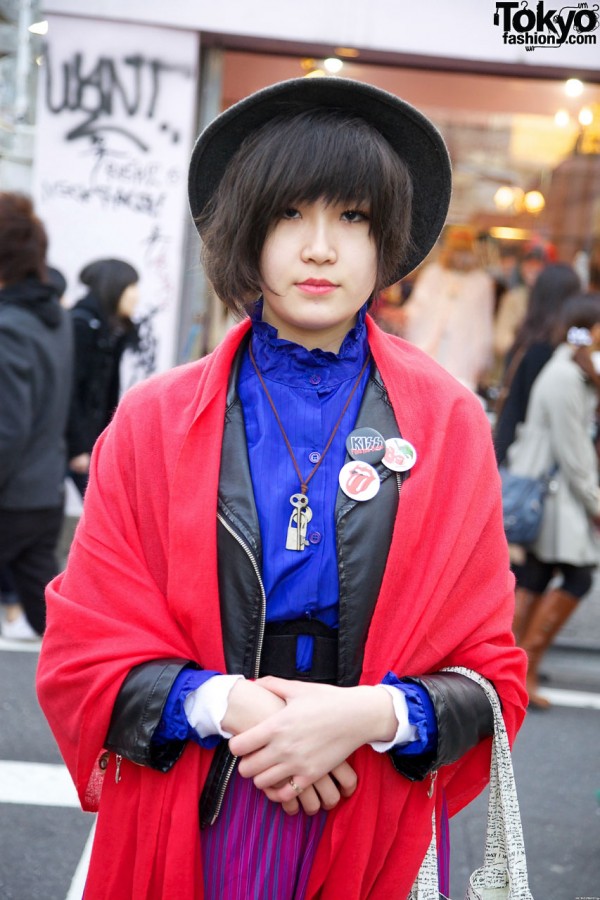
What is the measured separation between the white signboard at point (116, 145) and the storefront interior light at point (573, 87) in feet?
8.91

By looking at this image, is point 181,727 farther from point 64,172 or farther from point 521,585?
point 64,172

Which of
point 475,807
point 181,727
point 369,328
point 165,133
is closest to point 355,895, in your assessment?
point 181,727

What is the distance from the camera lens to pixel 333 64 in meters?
7.68

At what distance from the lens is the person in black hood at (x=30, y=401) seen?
4.70m

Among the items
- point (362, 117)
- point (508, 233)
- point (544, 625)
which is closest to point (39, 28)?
point (508, 233)

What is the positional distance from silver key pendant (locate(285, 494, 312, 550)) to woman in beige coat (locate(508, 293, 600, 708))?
353 centimetres

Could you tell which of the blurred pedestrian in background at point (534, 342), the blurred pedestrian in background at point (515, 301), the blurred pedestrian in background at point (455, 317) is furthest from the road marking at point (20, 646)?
the blurred pedestrian in background at point (515, 301)

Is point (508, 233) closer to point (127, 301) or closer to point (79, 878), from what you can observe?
point (127, 301)

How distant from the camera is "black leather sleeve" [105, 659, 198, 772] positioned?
5.21ft

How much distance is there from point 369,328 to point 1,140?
24.8 feet

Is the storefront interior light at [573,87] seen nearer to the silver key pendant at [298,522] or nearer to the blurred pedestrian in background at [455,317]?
the blurred pedestrian in background at [455,317]

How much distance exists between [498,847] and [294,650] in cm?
48

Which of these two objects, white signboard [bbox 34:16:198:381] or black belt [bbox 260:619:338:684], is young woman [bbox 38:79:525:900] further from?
white signboard [bbox 34:16:198:381]

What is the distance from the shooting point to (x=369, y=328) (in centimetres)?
188
